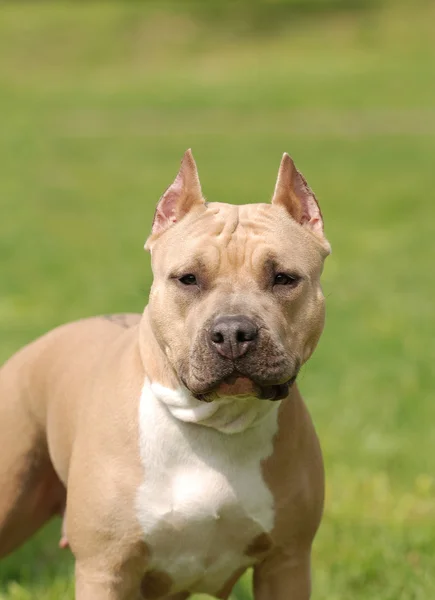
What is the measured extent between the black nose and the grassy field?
1.50 m

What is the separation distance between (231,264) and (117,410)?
0.65 m

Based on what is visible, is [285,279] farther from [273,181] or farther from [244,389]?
[273,181]

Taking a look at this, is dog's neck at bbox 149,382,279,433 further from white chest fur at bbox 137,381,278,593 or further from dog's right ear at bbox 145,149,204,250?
dog's right ear at bbox 145,149,204,250

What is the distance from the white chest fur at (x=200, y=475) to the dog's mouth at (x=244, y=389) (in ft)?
0.57

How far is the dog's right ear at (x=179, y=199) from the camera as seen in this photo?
3699 millimetres

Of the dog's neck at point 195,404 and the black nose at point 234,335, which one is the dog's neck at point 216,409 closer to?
the dog's neck at point 195,404

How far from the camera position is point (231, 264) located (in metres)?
3.43

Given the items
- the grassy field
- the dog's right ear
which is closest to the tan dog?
the dog's right ear

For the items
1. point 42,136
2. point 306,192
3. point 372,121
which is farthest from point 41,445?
point 372,121

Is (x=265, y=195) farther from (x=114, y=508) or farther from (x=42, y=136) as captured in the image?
(x=114, y=508)

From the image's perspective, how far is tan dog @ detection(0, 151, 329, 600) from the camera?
335 centimetres

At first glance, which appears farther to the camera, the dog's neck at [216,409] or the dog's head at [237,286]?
the dog's neck at [216,409]

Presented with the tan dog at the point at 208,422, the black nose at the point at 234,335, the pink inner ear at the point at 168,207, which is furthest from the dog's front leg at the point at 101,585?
the pink inner ear at the point at 168,207

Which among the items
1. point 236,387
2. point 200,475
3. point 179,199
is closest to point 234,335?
point 236,387
